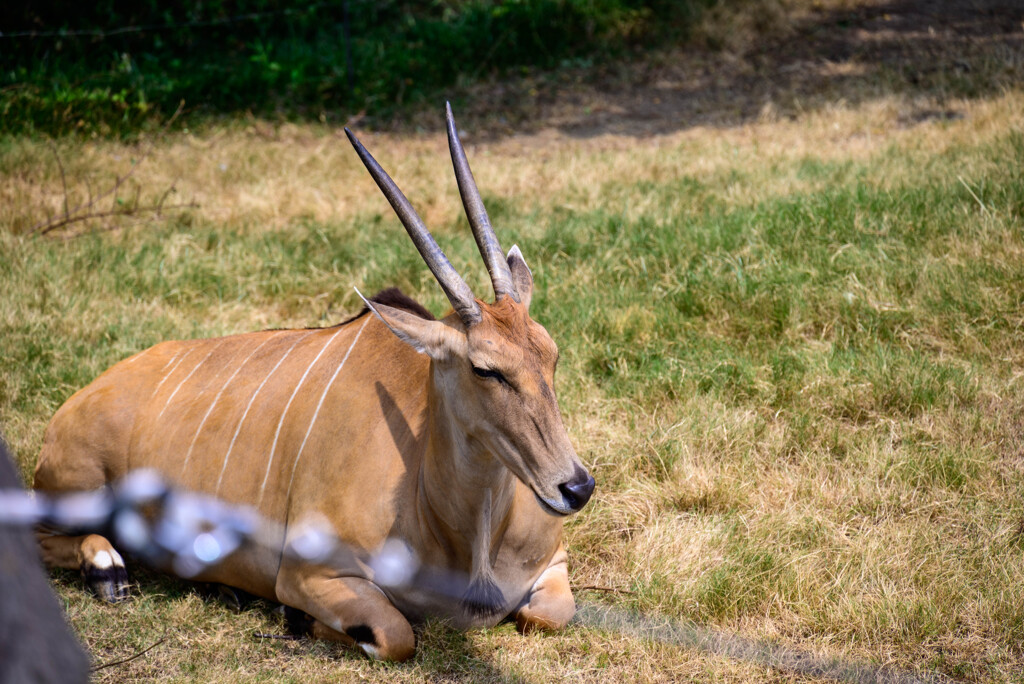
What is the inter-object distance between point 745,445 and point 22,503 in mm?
3101

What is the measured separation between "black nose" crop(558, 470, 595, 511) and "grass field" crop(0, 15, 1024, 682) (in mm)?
679

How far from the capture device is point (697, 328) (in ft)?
15.2

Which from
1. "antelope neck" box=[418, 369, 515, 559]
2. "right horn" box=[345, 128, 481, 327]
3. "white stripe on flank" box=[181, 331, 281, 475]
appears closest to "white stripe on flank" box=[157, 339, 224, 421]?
"white stripe on flank" box=[181, 331, 281, 475]

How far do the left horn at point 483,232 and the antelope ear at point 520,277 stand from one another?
0.03 meters

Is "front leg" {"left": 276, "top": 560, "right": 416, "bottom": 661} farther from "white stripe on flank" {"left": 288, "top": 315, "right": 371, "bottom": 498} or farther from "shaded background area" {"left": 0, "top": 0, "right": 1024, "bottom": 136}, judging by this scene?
"shaded background area" {"left": 0, "top": 0, "right": 1024, "bottom": 136}

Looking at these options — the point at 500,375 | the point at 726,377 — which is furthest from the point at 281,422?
the point at 726,377

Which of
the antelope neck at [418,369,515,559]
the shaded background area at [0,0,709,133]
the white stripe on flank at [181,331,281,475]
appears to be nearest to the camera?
the antelope neck at [418,369,515,559]

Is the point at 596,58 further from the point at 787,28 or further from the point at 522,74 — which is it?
the point at 787,28

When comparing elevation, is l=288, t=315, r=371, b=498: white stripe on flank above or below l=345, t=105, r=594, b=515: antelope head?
below

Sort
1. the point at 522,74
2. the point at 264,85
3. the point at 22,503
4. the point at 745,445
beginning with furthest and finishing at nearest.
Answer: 1. the point at 522,74
2. the point at 264,85
3. the point at 745,445
4. the point at 22,503

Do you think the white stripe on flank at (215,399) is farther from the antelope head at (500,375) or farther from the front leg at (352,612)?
the antelope head at (500,375)

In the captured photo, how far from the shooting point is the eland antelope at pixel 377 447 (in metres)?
2.71

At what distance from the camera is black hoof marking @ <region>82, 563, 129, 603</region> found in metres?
3.39

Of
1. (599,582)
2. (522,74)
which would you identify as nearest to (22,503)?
(599,582)
